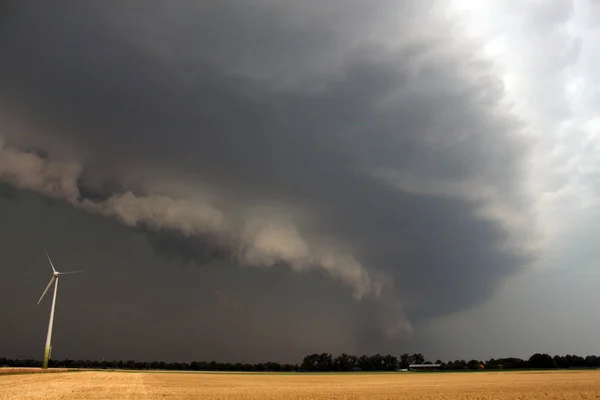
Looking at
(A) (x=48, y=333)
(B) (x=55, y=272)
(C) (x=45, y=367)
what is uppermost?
(B) (x=55, y=272)

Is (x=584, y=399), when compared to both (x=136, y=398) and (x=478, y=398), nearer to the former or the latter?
(x=478, y=398)

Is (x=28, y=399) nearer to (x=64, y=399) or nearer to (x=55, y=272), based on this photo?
(x=64, y=399)

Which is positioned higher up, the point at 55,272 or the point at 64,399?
the point at 55,272

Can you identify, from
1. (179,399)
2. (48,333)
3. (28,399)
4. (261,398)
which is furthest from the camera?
(48,333)

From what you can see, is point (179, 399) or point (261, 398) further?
point (261, 398)

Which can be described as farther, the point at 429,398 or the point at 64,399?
the point at 429,398

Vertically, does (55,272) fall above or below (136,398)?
above

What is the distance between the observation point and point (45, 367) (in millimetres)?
133000

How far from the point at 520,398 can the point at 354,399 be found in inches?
659

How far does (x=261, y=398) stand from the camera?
158ft

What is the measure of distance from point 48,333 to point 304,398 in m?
116

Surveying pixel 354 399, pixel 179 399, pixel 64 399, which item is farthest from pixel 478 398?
pixel 64 399

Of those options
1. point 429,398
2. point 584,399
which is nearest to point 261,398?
point 429,398

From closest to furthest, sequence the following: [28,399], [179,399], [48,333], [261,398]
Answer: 1. [28,399]
2. [179,399]
3. [261,398]
4. [48,333]
